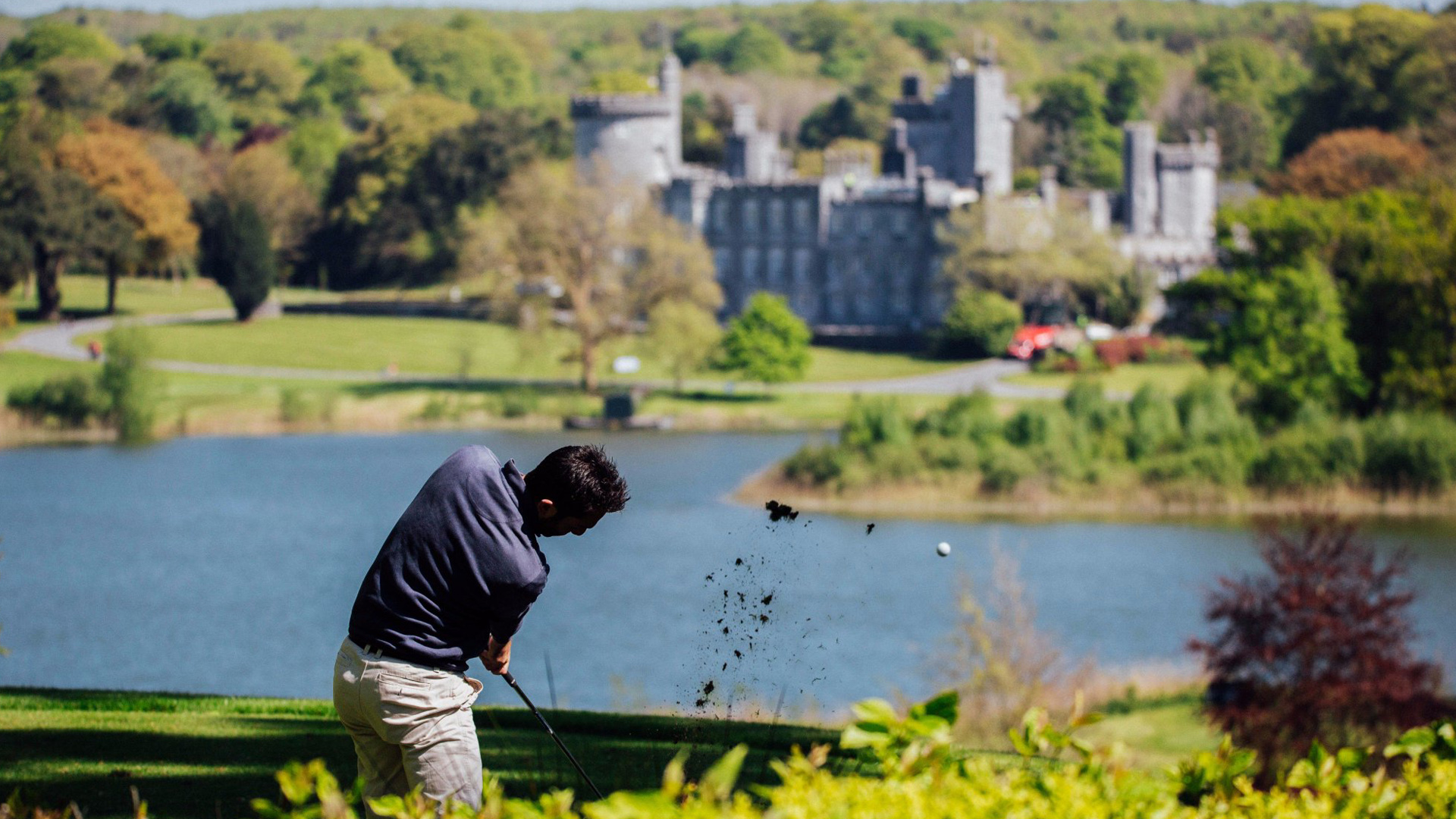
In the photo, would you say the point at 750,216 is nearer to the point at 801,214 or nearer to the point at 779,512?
the point at 801,214

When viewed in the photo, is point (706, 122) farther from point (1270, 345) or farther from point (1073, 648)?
point (1073, 648)

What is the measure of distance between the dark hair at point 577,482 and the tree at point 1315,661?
1054 cm

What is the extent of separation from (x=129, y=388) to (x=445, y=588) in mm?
38671

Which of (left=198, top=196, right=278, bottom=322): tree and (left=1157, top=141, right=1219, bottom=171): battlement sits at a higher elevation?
(left=1157, top=141, right=1219, bottom=171): battlement

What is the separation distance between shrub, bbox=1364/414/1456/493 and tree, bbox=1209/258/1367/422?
327cm

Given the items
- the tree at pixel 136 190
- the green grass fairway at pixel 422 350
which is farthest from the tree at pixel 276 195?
the green grass fairway at pixel 422 350

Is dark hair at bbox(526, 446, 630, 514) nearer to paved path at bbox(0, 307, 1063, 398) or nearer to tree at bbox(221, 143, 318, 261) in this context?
paved path at bbox(0, 307, 1063, 398)

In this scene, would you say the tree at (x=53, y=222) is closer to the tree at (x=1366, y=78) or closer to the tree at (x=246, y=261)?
the tree at (x=246, y=261)

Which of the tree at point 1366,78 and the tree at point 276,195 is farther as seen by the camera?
the tree at point 1366,78

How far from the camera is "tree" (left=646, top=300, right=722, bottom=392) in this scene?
4641 cm

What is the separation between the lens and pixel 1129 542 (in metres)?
30.0

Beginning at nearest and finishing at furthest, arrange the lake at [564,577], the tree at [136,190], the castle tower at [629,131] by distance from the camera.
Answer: the lake at [564,577], the tree at [136,190], the castle tower at [629,131]

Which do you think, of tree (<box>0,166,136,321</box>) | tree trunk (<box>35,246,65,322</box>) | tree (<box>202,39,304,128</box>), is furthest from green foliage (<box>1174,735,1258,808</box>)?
tree (<box>202,39,304,128</box>)

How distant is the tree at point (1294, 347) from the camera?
127ft
